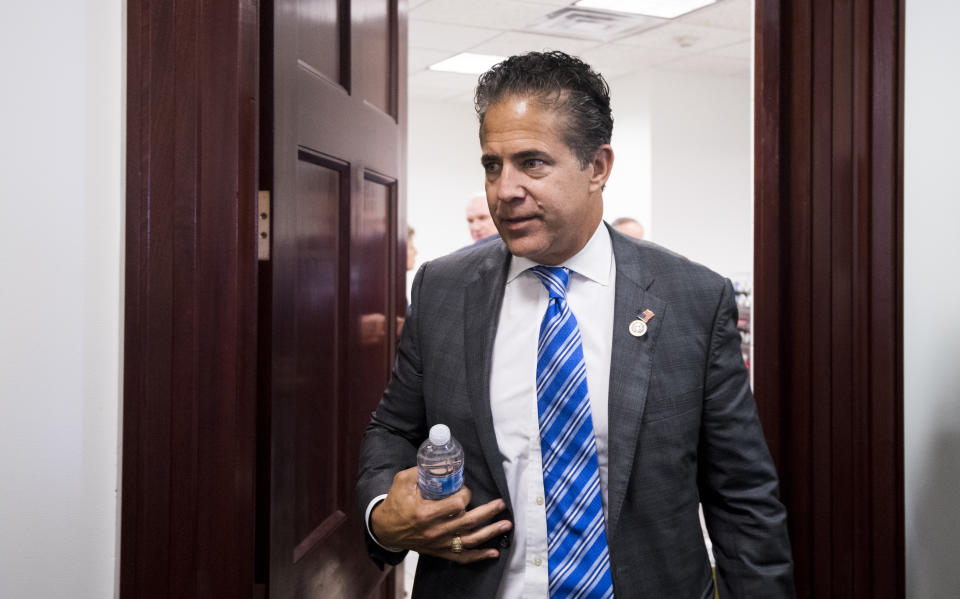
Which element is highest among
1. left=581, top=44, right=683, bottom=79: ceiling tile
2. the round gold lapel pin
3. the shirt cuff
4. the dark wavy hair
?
left=581, top=44, right=683, bottom=79: ceiling tile

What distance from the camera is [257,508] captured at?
4.30ft

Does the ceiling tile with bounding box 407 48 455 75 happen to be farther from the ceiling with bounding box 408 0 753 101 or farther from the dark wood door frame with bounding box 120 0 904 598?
the dark wood door frame with bounding box 120 0 904 598

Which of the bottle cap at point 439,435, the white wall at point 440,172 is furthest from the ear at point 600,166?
the white wall at point 440,172

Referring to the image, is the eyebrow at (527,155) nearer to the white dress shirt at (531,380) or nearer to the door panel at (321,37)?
the white dress shirt at (531,380)

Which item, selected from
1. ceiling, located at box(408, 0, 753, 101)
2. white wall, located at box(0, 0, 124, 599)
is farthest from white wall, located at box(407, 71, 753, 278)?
white wall, located at box(0, 0, 124, 599)

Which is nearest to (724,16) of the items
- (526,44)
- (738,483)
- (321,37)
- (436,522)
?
(526,44)

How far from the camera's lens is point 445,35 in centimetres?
507

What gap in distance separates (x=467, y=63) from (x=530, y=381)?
4.99 metres

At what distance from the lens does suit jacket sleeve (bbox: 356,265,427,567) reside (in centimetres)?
126

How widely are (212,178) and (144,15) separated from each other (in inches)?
10.3

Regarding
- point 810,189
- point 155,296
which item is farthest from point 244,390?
point 810,189

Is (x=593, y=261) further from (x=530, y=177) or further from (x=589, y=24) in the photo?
(x=589, y=24)

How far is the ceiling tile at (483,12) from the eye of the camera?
172 inches

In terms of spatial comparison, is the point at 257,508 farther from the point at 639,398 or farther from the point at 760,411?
the point at 760,411
